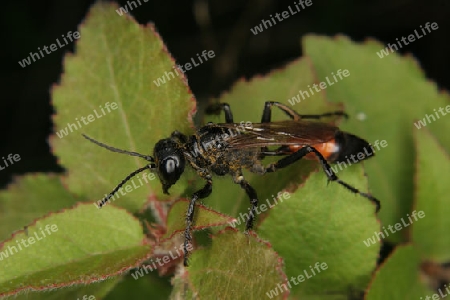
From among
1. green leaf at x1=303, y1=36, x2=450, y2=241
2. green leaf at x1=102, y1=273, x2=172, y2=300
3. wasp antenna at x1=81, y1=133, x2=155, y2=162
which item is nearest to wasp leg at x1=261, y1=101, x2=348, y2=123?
green leaf at x1=303, y1=36, x2=450, y2=241

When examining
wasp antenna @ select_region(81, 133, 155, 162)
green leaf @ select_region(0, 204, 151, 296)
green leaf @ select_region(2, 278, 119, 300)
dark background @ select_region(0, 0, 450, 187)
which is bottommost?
green leaf @ select_region(2, 278, 119, 300)

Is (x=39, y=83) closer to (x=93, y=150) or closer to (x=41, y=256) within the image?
(x=93, y=150)

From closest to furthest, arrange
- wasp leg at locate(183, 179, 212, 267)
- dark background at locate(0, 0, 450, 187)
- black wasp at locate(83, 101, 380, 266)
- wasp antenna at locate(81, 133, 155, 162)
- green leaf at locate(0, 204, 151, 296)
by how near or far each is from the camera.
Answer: green leaf at locate(0, 204, 151, 296)
wasp leg at locate(183, 179, 212, 267)
wasp antenna at locate(81, 133, 155, 162)
black wasp at locate(83, 101, 380, 266)
dark background at locate(0, 0, 450, 187)

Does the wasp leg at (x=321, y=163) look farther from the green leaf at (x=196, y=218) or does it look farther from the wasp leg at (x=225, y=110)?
the green leaf at (x=196, y=218)

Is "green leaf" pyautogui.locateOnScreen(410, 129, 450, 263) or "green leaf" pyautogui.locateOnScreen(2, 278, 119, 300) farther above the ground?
"green leaf" pyautogui.locateOnScreen(2, 278, 119, 300)

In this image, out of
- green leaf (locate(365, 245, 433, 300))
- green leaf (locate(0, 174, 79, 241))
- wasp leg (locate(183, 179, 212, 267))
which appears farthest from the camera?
green leaf (locate(0, 174, 79, 241))

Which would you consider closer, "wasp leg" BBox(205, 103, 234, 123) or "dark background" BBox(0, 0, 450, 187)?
"wasp leg" BBox(205, 103, 234, 123)

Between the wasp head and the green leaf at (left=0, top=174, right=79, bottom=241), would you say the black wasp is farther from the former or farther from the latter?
the green leaf at (left=0, top=174, right=79, bottom=241)
